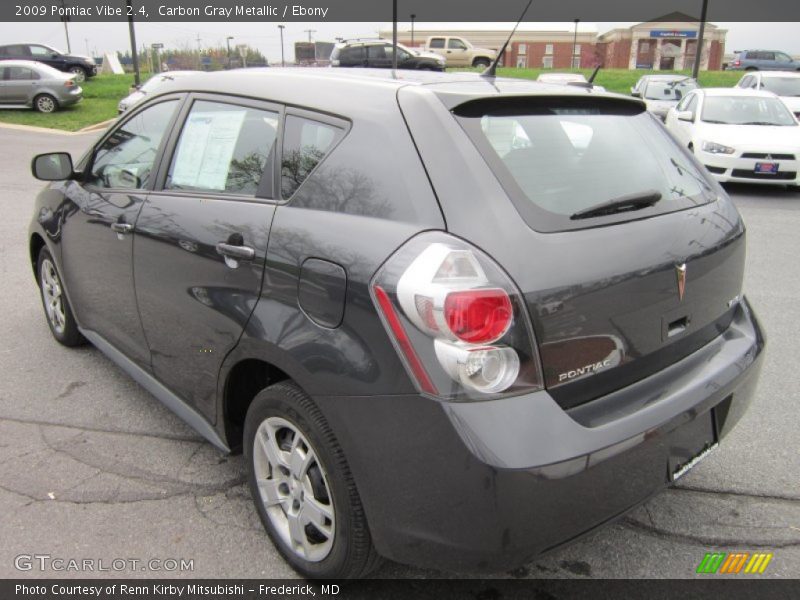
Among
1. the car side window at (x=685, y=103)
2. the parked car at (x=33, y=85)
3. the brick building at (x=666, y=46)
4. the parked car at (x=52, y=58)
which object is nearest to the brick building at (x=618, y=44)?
the brick building at (x=666, y=46)

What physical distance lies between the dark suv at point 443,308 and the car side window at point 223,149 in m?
0.01

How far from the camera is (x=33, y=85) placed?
835 inches

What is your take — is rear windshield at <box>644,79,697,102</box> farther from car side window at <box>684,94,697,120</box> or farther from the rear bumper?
the rear bumper

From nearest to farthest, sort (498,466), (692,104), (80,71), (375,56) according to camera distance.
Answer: (498,466), (692,104), (375,56), (80,71)

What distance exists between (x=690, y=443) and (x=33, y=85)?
2404 centimetres

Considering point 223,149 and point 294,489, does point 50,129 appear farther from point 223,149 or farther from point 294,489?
point 294,489

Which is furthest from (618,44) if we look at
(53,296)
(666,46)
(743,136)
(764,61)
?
(53,296)

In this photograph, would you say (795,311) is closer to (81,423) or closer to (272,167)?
(272,167)

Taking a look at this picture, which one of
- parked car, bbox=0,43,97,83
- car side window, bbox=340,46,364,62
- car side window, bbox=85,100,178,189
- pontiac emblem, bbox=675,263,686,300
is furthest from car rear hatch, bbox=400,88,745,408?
parked car, bbox=0,43,97,83

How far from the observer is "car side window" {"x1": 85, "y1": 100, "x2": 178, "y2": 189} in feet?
10.3

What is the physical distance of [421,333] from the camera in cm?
184

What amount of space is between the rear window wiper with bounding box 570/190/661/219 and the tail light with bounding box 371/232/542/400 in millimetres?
437

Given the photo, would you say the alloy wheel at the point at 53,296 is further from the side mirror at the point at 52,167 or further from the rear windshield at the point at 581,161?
the rear windshield at the point at 581,161

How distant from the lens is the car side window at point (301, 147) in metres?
2.30
